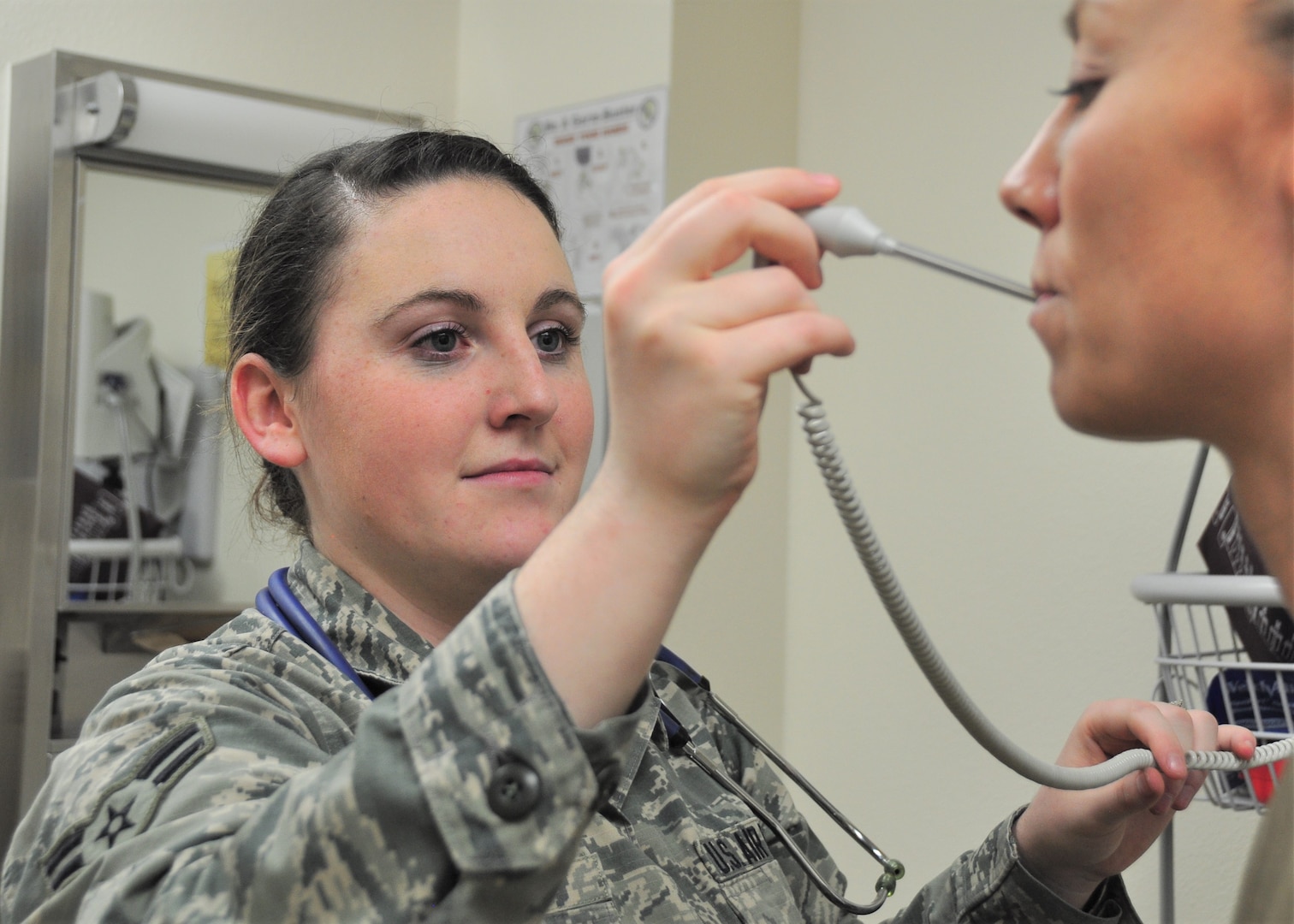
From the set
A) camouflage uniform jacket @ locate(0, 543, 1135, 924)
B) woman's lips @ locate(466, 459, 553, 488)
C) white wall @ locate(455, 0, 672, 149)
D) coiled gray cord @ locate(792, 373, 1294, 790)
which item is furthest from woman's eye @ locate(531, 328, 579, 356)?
white wall @ locate(455, 0, 672, 149)

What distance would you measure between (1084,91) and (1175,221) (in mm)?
84

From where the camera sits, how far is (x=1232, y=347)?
0.56 metres

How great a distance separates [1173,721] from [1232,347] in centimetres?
50

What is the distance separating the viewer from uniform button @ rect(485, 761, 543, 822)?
56 centimetres

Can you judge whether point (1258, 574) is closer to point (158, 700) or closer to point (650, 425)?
point (650, 425)

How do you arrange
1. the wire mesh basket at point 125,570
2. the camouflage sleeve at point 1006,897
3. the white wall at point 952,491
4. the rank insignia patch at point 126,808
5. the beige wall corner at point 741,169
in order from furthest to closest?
the beige wall corner at point 741,169 < the wire mesh basket at point 125,570 < the white wall at point 952,491 < the camouflage sleeve at point 1006,897 < the rank insignia patch at point 126,808

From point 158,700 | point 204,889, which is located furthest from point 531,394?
point 204,889

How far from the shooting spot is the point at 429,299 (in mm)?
987

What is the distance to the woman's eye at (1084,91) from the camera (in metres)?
0.58

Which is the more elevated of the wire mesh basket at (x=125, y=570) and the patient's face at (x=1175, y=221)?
the patient's face at (x=1175, y=221)

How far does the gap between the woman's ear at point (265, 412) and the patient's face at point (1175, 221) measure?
702 millimetres

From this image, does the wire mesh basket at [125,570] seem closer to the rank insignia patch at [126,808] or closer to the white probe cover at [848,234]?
the rank insignia patch at [126,808]

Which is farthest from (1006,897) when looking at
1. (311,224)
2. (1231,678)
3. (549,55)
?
(549,55)

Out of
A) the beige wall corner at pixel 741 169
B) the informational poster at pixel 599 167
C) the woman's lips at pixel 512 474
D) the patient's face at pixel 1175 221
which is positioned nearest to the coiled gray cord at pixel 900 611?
the patient's face at pixel 1175 221
